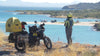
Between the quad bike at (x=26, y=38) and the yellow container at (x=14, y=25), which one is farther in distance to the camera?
the quad bike at (x=26, y=38)

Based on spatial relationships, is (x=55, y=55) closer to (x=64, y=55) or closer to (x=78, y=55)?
(x=64, y=55)

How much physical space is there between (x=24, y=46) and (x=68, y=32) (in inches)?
112

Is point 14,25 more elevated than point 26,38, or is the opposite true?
point 14,25

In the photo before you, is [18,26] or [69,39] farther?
[69,39]

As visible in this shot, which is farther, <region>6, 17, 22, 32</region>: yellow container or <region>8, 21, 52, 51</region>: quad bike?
<region>8, 21, 52, 51</region>: quad bike

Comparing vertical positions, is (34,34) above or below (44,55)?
above

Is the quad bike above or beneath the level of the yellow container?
beneath

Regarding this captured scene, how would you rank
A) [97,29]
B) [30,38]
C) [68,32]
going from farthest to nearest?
[97,29]
[68,32]
[30,38]

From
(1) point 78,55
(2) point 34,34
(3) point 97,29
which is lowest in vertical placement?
(3) point 97,29

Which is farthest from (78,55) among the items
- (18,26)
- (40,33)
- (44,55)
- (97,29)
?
(97,29)

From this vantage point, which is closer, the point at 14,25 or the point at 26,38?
the point at 14,25

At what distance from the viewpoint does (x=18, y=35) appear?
8.85 m

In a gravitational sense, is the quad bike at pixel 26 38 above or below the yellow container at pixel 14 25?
below

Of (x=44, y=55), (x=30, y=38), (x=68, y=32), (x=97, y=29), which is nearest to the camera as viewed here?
(x=44, y=55)
